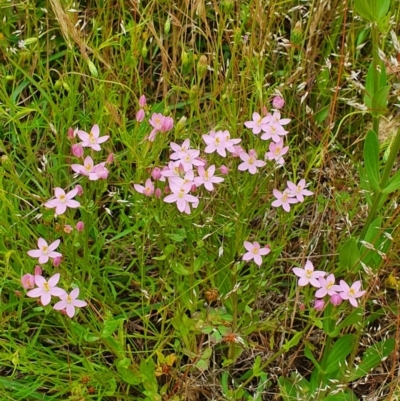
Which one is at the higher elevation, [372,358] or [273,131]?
[273,131]

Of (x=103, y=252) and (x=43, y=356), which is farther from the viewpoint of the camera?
(x=103, y=252)

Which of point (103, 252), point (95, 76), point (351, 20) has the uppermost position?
point (95, 76)

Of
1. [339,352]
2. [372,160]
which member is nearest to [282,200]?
[372,160]

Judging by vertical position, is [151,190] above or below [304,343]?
above

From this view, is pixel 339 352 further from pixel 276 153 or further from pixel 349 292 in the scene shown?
pixel 276 153

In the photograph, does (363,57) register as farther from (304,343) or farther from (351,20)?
(304,343)

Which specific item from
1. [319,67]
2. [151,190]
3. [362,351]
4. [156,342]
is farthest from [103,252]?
[319,67]

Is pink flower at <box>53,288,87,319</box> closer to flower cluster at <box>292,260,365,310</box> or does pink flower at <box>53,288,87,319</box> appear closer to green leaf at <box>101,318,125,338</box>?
green leaf at <box>101,318,125,338</box>
